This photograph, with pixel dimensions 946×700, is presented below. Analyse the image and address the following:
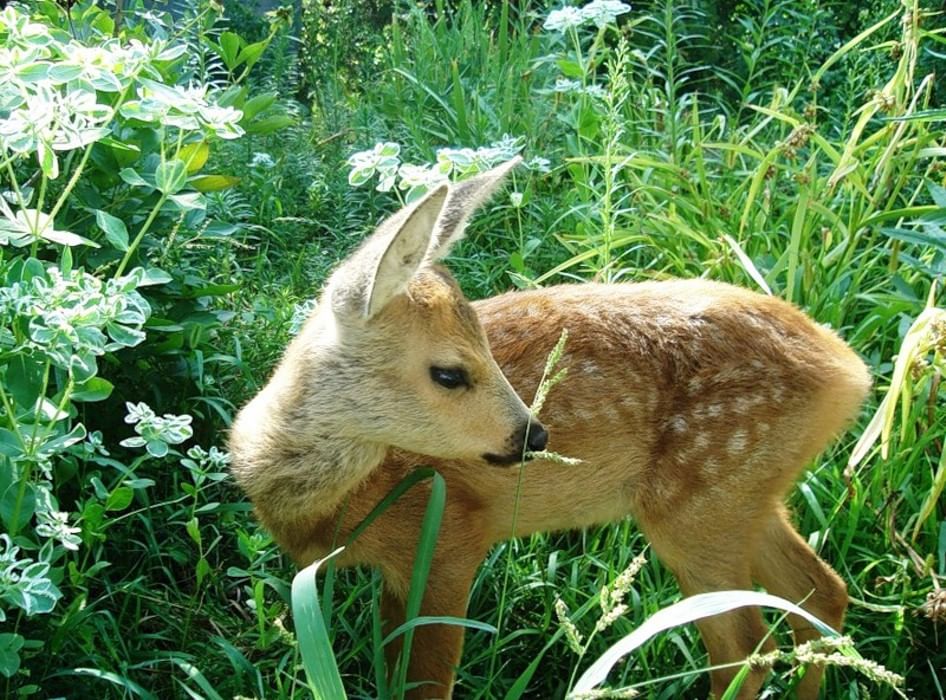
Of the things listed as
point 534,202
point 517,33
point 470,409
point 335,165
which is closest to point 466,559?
point 470,409

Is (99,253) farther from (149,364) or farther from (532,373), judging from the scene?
(532,373)

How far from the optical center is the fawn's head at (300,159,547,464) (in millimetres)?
3484

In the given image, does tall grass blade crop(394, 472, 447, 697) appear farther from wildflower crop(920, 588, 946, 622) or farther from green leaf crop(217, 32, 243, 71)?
green leaf crop(217, 32, 243, 71)

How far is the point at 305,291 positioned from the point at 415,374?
2.01 m

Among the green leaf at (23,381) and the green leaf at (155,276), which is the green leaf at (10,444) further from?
the green leaf at (155,276)

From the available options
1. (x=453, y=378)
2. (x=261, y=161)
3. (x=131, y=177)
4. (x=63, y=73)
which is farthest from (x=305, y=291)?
(x=63, y=73)

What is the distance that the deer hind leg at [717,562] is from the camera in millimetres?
3861

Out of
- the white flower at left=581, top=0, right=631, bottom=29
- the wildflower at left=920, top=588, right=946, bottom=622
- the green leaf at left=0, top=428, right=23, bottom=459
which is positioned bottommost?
the wildflower at left=920, top=588, right=946, bottom=622

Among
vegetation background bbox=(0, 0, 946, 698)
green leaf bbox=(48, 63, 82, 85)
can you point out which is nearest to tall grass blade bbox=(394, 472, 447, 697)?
vegetation background bbox=(0, 0, 946, 698)

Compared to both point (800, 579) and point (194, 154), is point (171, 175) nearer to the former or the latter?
point (194, 154)

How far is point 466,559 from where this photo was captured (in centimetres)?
381

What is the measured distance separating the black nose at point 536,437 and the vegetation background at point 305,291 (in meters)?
0.28

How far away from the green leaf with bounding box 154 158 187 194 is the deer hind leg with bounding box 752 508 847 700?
2037mm

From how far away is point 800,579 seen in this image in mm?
4145
